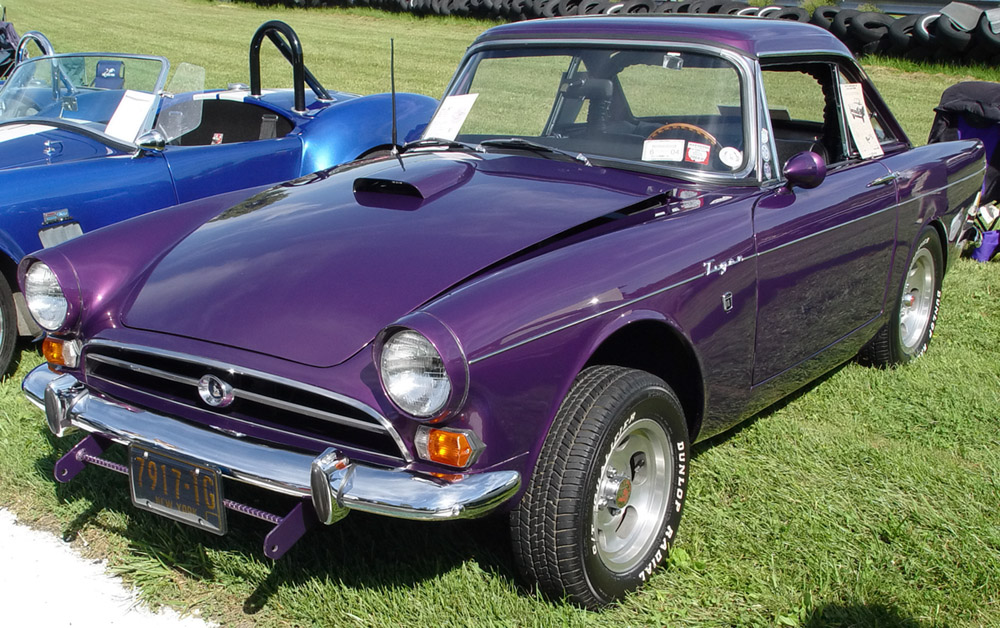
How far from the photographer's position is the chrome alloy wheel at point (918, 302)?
4465mm

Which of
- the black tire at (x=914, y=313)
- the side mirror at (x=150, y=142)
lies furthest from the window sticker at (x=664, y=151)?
the side mirror at (x=150, y=142)

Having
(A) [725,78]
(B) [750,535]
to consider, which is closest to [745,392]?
(B) [750,535]

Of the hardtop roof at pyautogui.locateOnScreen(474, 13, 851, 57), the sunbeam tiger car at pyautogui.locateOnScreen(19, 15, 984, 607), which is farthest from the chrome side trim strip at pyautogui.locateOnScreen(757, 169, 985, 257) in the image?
the hardtop roof at pyautogui.locateOnScreen(474, 13, 851, 57)

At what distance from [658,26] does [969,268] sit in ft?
12.1

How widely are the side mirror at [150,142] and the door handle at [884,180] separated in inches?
133

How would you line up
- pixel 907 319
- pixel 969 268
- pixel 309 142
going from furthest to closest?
pixel 969 268
pixel 309 142
pixel 907 319

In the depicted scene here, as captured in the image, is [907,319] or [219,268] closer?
[219,268]

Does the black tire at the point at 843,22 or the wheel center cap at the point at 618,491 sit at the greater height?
the black tire at the point at 843,22

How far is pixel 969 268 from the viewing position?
611cm

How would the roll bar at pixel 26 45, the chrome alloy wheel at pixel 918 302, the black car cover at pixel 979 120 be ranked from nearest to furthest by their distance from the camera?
the chrome alloy wheel at pixel 918 302 < the black car cover at pixel 979 120 < the roll bar at pixel 26 45

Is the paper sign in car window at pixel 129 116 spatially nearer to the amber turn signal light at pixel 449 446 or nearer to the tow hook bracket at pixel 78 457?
the tow hook bracket at pixel 78 457

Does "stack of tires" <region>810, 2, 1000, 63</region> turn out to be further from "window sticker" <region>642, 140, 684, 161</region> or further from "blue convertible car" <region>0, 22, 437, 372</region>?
"window sticker" <region>642, 140, 684, 161</region>

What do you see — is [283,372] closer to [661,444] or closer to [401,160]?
[661,444]

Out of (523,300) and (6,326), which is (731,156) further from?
(6,326)
